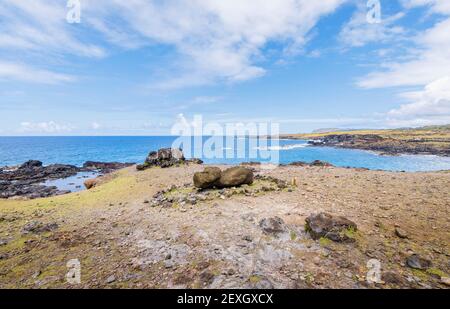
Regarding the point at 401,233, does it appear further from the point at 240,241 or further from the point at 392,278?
the point at 240,241

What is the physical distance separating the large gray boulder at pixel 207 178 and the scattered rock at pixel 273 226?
6.47m

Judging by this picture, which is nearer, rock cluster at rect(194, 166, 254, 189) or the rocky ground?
the rocky ground

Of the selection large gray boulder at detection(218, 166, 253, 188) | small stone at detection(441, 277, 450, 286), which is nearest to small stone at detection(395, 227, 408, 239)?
small stone at detection(441, 277, 450, 286)

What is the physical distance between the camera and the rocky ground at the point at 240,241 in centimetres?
676

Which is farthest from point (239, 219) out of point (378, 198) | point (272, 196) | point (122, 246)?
point (378, 198)

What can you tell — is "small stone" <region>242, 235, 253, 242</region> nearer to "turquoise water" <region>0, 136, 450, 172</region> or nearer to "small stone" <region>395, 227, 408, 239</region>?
"small stone" <region>395, 227, 408, 239</region>

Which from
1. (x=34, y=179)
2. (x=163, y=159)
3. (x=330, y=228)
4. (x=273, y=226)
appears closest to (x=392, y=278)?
(x=330, y=228)

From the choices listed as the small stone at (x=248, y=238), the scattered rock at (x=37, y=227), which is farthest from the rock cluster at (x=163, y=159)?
the small stone at (x=248, y=238)

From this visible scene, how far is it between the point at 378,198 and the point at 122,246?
41.8ft

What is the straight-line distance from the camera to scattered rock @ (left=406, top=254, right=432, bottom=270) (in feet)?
22.3

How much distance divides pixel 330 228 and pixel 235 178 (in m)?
8.05

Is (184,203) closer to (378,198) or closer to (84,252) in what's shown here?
(84,252)

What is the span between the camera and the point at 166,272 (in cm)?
714
